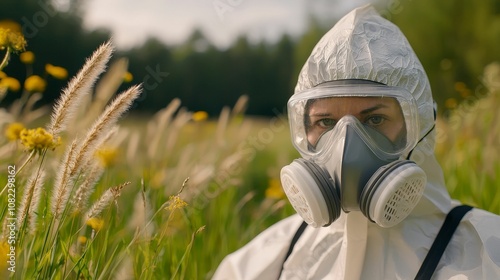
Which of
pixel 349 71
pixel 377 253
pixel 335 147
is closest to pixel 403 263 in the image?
pixel 377 253

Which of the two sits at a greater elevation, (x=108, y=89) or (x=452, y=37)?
(x=108, y=89)

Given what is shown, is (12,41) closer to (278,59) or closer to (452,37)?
(278,59)

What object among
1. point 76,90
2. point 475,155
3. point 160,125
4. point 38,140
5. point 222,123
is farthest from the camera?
point 475,155

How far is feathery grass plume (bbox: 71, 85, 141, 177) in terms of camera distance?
4.65 ft

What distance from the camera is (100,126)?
1.43 meters

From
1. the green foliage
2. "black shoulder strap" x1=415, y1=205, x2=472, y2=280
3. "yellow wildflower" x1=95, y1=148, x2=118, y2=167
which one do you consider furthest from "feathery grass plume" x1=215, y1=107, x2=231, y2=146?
the green foliage

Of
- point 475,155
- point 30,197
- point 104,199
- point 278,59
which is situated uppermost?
point 30,197

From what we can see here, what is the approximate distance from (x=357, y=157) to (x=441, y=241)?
357mm

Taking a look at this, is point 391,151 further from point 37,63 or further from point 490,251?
point 37,63

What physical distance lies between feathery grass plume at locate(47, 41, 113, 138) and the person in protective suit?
0.64 meters

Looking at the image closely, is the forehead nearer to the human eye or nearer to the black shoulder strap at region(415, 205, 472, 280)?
→ the human eye

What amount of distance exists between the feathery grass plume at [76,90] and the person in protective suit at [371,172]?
64cm

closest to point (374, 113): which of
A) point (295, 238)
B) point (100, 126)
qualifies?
point (295, 238)

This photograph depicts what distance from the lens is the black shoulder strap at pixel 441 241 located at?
5.72 ft
